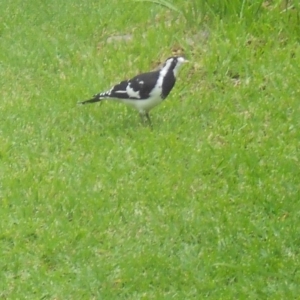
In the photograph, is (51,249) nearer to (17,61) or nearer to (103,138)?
(103,138)

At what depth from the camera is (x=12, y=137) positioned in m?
7.48

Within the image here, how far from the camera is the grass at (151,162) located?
5.59 metres

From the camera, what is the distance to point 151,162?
22.8ft

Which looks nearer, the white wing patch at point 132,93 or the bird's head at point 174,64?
the white wing patch at point 132,93

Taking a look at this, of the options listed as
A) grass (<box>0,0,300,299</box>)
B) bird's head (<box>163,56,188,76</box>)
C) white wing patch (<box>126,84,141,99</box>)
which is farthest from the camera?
bird's head (<box>163,56,188,76</box>)

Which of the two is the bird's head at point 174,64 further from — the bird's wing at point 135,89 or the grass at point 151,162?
the grass at point 151,162

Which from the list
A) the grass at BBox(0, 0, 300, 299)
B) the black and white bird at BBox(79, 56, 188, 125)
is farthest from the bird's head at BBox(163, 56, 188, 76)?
the grass at BBox(0, 0, 300, 299)

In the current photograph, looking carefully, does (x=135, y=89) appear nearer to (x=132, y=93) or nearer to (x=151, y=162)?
(x=132, y=93)

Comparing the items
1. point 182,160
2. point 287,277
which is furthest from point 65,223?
point 287,277

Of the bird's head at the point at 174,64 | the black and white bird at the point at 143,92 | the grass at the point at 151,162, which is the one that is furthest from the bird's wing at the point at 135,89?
the grass at the point at 151,162

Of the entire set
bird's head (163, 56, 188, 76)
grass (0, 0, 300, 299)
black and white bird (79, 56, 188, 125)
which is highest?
bird's head (163, 56, 188, 76)

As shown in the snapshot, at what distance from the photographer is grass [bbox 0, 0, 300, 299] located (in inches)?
220

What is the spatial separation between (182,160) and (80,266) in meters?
1.63

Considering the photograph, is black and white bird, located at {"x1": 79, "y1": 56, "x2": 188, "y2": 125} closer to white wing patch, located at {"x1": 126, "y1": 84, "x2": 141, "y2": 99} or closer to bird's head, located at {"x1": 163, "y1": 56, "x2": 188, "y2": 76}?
white wing patch, located at {"x1": 126, "y1": 84, "x2": 141, "y2": 99}
